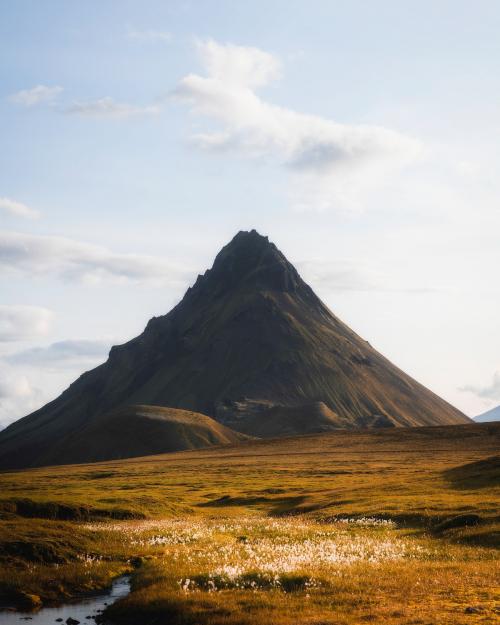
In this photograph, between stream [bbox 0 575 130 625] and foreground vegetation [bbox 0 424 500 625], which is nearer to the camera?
foreground vegetation [bbox 0 424 500 625]

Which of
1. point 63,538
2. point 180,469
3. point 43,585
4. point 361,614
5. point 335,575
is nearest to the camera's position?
point 361,614

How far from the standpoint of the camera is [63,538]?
3638cm

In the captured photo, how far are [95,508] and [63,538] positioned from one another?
70.0 feet

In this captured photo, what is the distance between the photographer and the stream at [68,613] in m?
24.9

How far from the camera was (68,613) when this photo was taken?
26.0 metres

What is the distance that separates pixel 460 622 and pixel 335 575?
Answer: 8288mm

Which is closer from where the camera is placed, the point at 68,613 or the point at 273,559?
the point at 68,613

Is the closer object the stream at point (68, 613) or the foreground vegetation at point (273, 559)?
the foreground vegetation at point (273, 559)

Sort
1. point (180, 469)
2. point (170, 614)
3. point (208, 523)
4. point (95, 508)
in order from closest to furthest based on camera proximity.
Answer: point (170, 614), point (208, 523), point (95, 508), point (180, 469)

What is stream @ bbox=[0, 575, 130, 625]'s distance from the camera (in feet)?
81.6

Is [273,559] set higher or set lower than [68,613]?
higher

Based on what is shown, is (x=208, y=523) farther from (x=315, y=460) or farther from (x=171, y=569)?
(x=315, y=460)

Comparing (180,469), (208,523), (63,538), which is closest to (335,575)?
(63,538)

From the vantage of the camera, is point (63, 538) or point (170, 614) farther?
point (63, 538)
